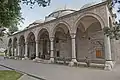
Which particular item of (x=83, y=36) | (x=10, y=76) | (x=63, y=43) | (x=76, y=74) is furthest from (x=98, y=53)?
(x=10, y=76)

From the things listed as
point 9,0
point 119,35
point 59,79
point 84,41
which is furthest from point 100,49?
point 9,0

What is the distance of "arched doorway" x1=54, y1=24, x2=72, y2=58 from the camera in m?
22.6

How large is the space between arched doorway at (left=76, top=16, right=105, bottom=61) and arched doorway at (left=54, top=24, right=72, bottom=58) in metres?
1.90

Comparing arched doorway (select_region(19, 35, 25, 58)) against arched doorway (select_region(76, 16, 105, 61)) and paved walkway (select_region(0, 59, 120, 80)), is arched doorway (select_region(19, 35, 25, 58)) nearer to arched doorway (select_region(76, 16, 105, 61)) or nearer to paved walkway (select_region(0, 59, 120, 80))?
arched doorway (select_region(76, 16, 105, 61))

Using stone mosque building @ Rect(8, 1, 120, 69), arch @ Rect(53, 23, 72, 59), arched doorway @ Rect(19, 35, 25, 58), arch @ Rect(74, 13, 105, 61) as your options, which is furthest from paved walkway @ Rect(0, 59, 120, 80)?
arched doorway @ Rect(19, 35, 25, 58)

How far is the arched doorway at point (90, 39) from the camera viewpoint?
1842 cm

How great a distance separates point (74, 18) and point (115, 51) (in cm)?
712

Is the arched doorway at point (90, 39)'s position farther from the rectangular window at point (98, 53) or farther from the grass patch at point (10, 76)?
the grass patch at point (10, 76)

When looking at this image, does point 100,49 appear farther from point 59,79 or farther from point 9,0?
point 9,0

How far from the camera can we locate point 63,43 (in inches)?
942

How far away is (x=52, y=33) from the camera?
62.1 feet

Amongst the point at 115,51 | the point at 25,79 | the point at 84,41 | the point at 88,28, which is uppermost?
the point at 88,28

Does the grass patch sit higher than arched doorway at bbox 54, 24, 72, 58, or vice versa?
arched doorway at bbox 54, 24, 72, 58

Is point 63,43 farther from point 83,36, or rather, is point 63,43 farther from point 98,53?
point 98,53
